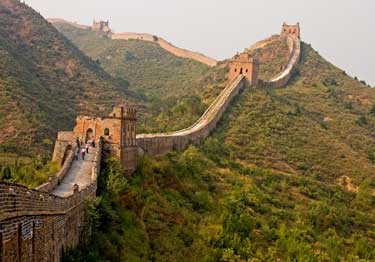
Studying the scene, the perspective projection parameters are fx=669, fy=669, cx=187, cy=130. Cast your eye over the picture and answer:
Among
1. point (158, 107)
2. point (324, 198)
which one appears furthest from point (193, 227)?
point (158, 107)

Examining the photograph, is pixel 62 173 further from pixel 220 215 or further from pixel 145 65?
pixel 145 65

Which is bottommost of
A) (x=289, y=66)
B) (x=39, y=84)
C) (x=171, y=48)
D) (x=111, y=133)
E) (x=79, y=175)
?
(x=79, y=175)

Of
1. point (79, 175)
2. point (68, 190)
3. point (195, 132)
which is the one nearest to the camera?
point (68, 190)

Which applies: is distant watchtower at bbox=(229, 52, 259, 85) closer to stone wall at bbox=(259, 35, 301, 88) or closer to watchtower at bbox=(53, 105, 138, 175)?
stone wall at bbox=(259, 35, 301, 88)

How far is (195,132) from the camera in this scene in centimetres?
3659

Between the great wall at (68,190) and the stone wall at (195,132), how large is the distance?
41 millimetres

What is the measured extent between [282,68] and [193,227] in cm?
4230

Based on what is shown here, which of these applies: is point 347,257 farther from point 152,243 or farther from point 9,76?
point 9,76

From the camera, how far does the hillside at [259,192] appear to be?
1950cm

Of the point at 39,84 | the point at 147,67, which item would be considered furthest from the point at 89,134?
the point at 147,67

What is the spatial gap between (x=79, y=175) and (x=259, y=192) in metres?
14.6

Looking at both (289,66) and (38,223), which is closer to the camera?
(38,223)

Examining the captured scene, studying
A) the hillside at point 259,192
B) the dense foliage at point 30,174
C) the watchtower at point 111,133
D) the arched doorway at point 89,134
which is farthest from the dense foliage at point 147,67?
the dense foliage at point 30,174

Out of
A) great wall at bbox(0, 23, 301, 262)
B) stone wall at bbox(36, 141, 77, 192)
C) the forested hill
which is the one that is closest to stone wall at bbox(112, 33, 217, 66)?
the forested hill
